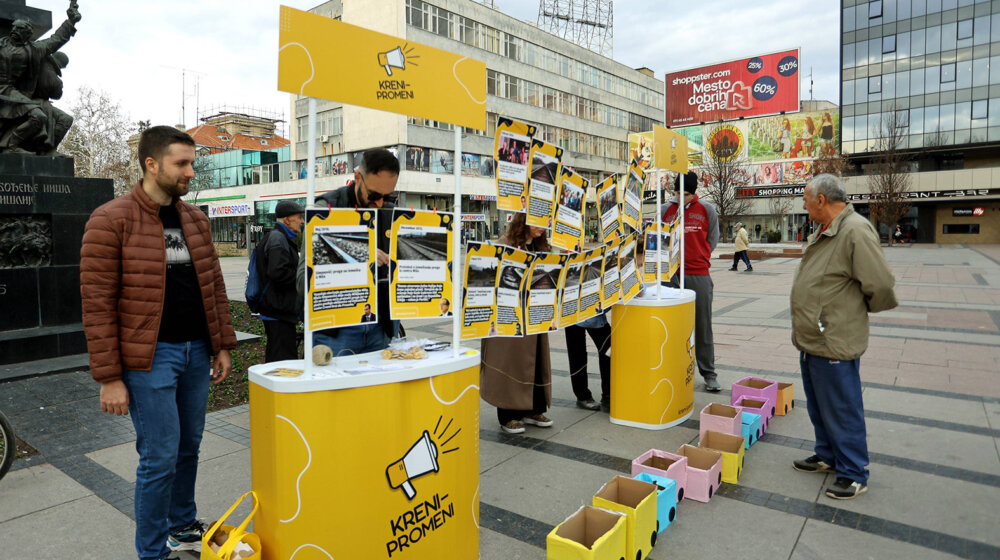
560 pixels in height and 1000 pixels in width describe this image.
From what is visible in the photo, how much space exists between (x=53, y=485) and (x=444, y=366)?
9.97 ft

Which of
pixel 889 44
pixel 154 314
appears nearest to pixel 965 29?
pixel 889 44

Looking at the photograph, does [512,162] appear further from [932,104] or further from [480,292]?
[932,104]

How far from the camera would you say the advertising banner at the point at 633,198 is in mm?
4711

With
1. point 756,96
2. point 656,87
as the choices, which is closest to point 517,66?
point 756,96

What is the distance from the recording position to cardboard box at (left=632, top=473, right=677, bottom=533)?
3.21 m

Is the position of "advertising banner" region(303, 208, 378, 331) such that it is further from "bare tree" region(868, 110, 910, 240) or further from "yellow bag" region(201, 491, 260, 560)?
"bare tree" region(868, 110, 910, 240)

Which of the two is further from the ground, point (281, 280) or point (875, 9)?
point (875, 9)

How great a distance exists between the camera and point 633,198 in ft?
16.0

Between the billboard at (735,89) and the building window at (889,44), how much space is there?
33.8 ft

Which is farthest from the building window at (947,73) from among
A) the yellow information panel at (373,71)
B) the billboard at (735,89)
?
the yellow information panel at (373,71)

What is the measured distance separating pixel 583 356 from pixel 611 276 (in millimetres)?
1066

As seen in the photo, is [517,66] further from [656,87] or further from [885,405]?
[885,405]

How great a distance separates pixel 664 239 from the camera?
5.40 m

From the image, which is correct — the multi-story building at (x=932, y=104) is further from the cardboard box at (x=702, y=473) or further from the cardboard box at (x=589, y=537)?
the cardboard box at (x=589, y=537)
